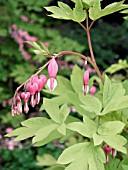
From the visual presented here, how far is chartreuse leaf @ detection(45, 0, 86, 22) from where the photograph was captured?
4.73ft

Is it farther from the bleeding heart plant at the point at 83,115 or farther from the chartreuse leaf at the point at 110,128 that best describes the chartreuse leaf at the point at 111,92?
the chartreuse leaf at the point at 110,128

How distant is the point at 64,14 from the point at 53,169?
86cm

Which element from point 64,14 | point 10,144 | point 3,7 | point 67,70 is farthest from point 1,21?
point 64,14

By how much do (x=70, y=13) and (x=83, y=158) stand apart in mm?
543

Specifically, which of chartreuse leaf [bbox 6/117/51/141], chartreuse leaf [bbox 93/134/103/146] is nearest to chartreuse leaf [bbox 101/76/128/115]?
chartreuse leaf [bbox 93/134/103/146]

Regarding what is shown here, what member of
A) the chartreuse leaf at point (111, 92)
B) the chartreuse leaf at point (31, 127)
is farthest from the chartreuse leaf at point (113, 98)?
the chartreuse leaf at point (31, 127)

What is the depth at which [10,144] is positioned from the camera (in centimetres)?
417

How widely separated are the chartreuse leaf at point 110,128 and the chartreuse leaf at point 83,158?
0.07m

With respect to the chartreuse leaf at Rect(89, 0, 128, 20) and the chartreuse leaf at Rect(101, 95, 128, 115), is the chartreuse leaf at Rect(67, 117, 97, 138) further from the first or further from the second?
the chartreuse leaf at Rect(89, 0, 128, 20)

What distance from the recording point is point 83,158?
140 centimetres

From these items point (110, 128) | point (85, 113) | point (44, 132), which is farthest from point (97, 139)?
point (85, 113)

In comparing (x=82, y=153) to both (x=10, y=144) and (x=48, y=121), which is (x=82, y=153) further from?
(x=10, y=144)

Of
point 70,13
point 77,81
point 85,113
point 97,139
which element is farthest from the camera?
point 77,81

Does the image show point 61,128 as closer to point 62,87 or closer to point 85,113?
point 85,113
